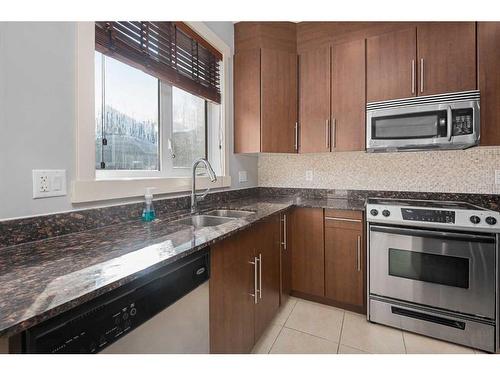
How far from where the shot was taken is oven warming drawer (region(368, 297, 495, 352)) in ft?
5.32

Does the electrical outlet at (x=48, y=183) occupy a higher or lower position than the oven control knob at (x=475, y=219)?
higher

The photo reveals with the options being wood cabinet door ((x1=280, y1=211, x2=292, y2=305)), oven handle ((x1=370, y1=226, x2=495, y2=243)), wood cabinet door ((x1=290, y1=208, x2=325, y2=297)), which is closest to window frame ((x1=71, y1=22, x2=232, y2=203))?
wood cabinet door ((x1=280, y1=211, x2=292, y2=305))

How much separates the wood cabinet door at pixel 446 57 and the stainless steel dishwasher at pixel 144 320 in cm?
213

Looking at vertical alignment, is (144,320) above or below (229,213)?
below

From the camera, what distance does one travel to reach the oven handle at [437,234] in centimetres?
160

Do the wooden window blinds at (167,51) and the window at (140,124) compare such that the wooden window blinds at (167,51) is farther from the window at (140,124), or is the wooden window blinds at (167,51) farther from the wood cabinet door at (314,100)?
the wood cabinet door at (314,100)

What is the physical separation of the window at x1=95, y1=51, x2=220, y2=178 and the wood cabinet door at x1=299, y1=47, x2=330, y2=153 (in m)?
1.03

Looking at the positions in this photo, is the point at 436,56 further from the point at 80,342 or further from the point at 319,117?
the point at 80,342

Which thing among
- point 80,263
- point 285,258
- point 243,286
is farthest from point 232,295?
point 285,258

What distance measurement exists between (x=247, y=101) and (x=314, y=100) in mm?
639

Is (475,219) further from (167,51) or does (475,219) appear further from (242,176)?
(167,51)

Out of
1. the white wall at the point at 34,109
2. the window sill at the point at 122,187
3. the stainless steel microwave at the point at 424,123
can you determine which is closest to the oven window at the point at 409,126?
the stainless steel microwave at the point at 424,123

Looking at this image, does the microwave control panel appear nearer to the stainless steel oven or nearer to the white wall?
the stainless steel oven

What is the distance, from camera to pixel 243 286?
140cm
